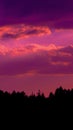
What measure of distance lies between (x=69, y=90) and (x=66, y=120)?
2656cm

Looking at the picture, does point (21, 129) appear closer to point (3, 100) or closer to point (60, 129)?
point (60, 129)

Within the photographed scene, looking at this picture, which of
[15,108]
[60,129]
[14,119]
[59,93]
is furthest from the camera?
[59,93]

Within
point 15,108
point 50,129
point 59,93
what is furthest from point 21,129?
point 59,93

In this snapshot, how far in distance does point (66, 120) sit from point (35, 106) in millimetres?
15747

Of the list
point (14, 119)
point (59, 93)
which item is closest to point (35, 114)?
point (14, 119)

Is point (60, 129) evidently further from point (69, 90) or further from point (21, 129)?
point (69, 90)

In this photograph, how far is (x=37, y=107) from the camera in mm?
159750

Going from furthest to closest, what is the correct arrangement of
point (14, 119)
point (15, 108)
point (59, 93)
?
point (59, 93)
point (15, 108)
point (14, 119)

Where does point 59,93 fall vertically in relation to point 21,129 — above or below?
above

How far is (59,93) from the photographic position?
172375 mm

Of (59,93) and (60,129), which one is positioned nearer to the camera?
(60,129)

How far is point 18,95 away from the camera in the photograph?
17562 cm

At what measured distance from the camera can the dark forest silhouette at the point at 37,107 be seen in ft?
490

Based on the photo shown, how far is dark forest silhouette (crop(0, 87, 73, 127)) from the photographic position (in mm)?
149375
